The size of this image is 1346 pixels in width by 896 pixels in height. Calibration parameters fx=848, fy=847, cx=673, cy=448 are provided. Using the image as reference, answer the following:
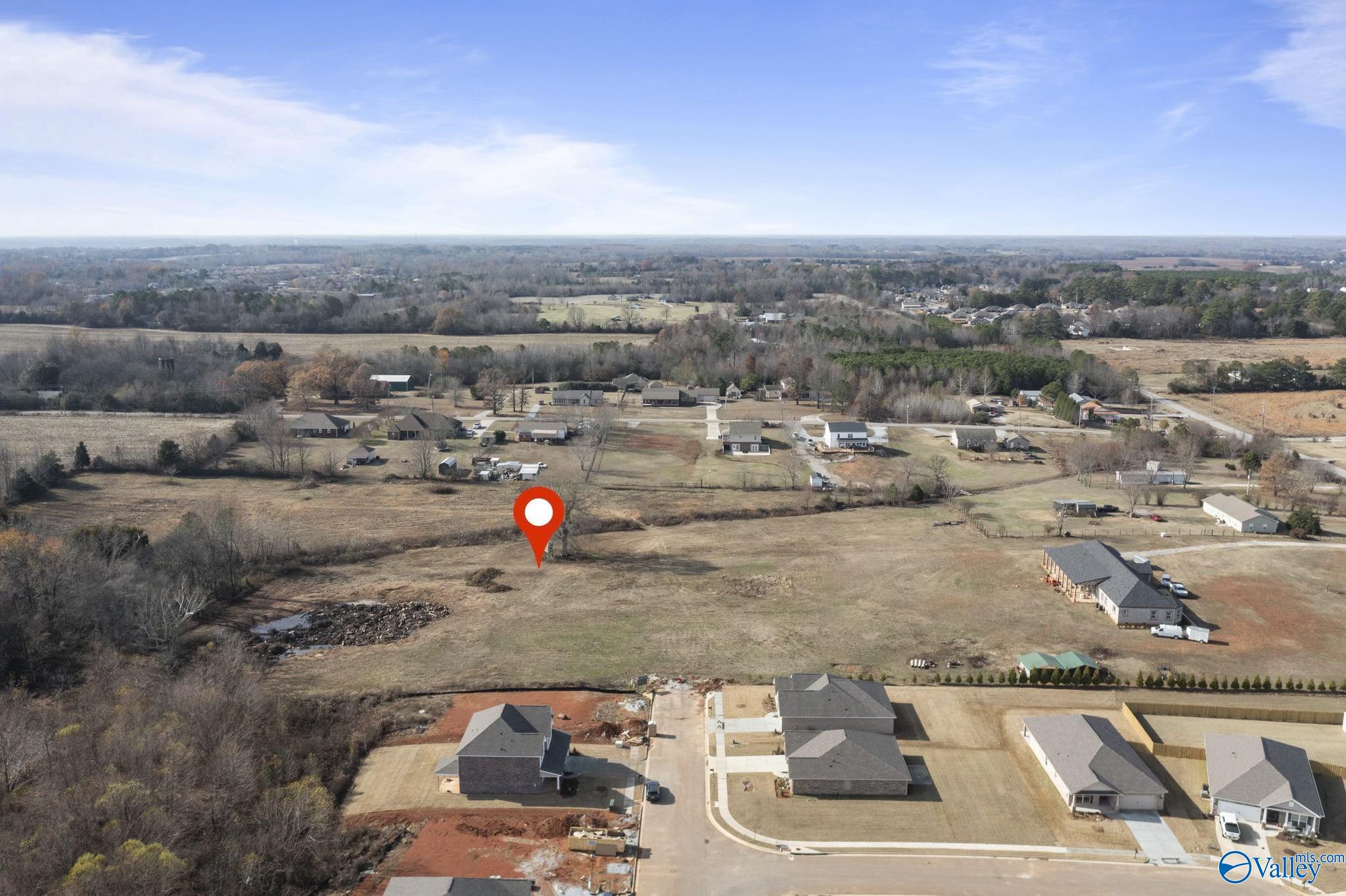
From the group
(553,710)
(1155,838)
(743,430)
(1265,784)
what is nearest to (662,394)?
(743,430)

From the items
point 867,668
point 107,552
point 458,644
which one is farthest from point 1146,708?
point 107,552

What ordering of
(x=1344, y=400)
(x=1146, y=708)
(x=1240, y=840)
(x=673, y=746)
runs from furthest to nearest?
(x=1344, y=400), (x=1146, y=708), (x=673, y=746), (x=1240, y=840)

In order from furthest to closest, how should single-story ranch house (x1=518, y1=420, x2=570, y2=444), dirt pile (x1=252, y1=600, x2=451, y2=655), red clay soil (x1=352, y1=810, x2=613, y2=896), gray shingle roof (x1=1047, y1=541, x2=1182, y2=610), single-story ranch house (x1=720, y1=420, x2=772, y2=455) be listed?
single-story ranch house (x1=518, y1=420, x2=570, y2=444) → single-story ranch house (x1=720, y1=420, x2=772, y2=455) → gray shingle roof (x1=1047, y1=541, x2=1182, y2=610) → dirt pile (x1=252, y1=600, x2=451, y2=655) → red clay soil (x1=352, y1=810, x2=613, y2=896)

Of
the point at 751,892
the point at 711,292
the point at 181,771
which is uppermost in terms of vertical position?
the point at 711,292

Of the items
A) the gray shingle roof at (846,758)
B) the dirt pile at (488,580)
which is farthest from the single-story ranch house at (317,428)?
the gray shingle roof at (846,758)

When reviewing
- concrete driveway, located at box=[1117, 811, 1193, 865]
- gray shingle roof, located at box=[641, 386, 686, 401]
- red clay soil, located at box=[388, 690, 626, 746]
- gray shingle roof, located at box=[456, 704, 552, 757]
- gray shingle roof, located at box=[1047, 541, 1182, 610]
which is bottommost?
concrete driveway, located at box=[1117, 811, 1193, 865]

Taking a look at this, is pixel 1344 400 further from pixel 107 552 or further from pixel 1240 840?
pixel 107 552

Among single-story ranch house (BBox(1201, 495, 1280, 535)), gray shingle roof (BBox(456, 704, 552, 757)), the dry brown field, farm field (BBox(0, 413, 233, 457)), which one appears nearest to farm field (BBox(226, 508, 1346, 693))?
single-story ranch house (BBox(1201, 495, 1280, 535))

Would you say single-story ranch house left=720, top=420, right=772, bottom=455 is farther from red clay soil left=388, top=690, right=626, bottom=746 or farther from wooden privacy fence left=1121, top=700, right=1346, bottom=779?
wooden privacy fence left=1121, top=700, right=1346, bottom=779
